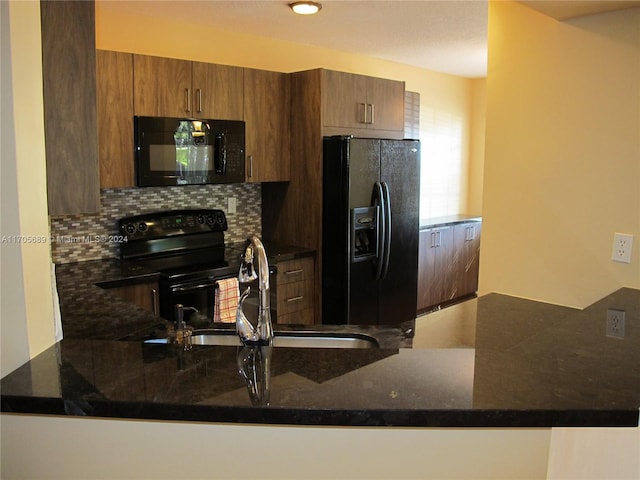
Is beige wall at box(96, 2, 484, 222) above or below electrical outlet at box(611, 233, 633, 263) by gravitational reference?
above

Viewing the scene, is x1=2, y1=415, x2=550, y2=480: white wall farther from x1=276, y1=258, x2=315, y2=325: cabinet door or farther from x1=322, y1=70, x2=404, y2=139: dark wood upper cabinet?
x1=322, y1=70, x2=404, y2=139: dark wood upper cabinet

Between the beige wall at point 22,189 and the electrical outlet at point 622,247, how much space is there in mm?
2325

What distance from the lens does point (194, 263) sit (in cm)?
355

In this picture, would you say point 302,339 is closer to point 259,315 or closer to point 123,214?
point 259,315

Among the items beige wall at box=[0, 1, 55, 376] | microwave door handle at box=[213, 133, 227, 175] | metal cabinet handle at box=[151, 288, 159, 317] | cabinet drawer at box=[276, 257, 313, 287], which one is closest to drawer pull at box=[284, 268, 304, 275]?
cabinet drawer at box=[276, 257, 313, 287]

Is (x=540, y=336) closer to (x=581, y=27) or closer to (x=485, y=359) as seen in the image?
(x=485, y=359)

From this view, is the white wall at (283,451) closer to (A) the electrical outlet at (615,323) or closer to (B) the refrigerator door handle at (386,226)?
(A) the electrical outlet at (615,323)

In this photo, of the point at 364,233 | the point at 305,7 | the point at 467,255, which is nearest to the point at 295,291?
the point at 364,233

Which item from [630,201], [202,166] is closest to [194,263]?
[202,166]

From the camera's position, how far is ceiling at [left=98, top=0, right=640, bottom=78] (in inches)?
135

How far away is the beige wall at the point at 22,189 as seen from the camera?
3.74ft

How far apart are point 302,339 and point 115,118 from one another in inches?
80.8

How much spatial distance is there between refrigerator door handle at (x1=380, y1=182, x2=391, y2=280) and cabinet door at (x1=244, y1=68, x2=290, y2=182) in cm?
72

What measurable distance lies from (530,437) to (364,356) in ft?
1.34
